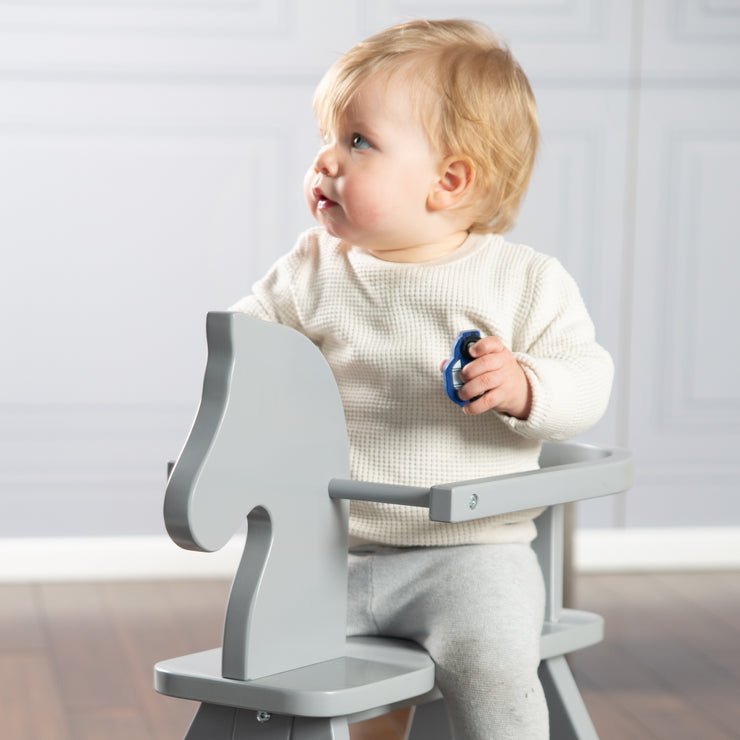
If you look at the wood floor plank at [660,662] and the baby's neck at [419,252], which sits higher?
the baby's neck at [419,252]

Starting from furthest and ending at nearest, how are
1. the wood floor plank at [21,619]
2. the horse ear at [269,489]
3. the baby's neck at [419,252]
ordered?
the wood floor plank at [21,619]
the baby's neck at [419,252]
the horse ear at [269,489]

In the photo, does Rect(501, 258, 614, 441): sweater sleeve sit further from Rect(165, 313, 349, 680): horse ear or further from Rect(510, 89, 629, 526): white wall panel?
Rect(510, 89, 629, 526): white wall panel

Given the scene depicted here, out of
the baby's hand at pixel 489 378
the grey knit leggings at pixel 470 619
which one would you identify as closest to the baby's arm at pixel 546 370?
the baby's hand at pixel 489 378

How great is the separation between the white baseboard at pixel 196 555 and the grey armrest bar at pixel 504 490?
1.04 m

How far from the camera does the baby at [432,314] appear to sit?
2.64ft

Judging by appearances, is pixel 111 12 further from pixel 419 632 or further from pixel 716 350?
pixel 419 632

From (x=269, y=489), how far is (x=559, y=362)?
23 centimetres

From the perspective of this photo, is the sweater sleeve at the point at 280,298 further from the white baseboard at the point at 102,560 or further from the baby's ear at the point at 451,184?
the white baseboard at the point at 102,560

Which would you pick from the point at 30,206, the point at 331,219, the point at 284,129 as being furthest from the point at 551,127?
the point at 331,219

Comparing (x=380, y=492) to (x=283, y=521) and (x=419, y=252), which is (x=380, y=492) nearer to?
(x=283, y=521)

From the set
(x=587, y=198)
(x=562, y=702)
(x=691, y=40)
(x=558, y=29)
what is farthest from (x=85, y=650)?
(x=691, y=40)

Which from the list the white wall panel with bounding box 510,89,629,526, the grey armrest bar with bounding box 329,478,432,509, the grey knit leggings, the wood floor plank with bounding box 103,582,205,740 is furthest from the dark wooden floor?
the grey armrest bar with bounding box 329,478,432,509

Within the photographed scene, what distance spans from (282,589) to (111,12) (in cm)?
137

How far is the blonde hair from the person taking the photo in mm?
821
